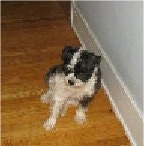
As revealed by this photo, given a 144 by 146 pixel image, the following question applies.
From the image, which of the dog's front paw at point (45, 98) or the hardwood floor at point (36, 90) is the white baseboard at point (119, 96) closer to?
the hardwood floor at point (36, 90)

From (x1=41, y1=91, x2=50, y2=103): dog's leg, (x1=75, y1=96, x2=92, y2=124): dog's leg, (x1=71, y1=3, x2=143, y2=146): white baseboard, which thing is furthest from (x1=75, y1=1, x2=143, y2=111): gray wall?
(x1=41, y1=91, x2=50, y2=103): dog's leg

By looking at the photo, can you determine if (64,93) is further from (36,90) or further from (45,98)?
(36,90)

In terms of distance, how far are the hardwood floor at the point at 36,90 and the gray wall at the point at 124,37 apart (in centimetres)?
41

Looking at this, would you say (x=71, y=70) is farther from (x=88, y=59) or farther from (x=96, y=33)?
(x=96, y=33)

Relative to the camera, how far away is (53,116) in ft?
9.30

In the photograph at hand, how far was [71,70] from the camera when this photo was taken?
2453 millimetres

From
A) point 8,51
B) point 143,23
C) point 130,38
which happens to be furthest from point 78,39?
point 143,23

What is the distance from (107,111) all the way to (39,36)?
1.67 metres

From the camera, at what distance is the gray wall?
240 cm

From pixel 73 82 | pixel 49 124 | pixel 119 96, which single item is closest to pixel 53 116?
pixel 49 124

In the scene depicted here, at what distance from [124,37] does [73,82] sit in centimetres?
56

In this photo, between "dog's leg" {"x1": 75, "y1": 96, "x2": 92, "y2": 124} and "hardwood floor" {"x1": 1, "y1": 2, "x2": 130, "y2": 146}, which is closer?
"hardwood floor" {"x1": 1, "y1": 2, "x2": 130, "y2": 146}

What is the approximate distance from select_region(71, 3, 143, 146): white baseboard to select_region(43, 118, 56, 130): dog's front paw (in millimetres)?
564

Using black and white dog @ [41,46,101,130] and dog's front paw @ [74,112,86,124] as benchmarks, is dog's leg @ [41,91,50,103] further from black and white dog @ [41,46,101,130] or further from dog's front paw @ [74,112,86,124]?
dog's front paw @ [74,112,86,124]
